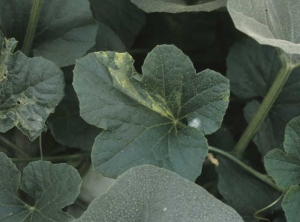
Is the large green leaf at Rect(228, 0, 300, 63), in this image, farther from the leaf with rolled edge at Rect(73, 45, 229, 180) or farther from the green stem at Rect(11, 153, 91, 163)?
the green stem at Rect(11, 153, 91, 163)

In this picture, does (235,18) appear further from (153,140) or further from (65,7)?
(65,7)

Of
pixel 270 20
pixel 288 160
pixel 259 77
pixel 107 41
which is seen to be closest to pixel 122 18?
pixel 107 41

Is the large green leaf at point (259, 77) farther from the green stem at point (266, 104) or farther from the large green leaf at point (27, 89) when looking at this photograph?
the large green leaf at point (27, 89)

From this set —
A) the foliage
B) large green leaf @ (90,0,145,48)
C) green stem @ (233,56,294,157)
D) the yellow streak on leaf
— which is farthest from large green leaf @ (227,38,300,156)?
the yellow streak on leaf

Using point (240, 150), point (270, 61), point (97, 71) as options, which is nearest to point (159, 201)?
point (97, 71)

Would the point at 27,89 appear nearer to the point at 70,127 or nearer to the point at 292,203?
the point at 70,127

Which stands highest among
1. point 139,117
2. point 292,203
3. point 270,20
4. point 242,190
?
point 270,20

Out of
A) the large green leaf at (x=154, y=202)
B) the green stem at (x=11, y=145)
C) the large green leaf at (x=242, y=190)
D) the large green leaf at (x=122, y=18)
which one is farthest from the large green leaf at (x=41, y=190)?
the large green leaf at (x=122, y=18)
